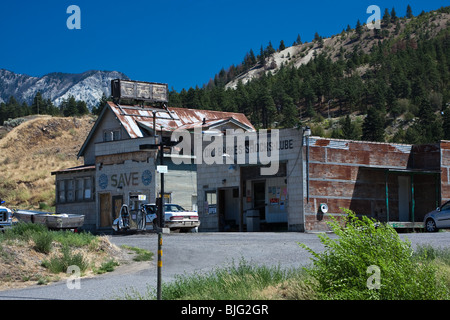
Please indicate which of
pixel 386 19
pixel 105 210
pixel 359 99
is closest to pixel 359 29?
pixel 386 19

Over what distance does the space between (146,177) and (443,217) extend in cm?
1863

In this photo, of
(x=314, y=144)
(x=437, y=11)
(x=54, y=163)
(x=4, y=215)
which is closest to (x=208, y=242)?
(x=4, y=215)

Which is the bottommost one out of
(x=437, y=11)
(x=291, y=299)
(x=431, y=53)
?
(x=291, y=299)

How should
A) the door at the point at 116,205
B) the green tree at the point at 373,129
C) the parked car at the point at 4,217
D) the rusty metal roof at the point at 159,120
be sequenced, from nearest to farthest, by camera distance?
the parked car at the point at 4,217 → the door at the point at 116,205 → the rusty metal roof at the point at 159,120 → the green tree at the point at 373,129

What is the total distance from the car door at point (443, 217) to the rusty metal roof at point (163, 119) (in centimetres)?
1856

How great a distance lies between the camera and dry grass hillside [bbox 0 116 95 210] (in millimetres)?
69875

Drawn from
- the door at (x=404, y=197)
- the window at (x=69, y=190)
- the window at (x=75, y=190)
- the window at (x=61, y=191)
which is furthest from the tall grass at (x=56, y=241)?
the window at (x=61, y=191)

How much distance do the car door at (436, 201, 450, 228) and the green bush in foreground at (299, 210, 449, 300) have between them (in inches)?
777

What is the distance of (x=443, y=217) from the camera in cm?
2995

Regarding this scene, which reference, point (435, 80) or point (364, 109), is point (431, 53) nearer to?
point (435, 80)

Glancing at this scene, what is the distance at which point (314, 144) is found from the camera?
33750mm

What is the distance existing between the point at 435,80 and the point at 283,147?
7124 cm

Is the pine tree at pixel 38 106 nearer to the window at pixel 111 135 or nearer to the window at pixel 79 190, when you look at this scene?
the window at pixel 111 135

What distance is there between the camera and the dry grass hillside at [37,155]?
229 feet
